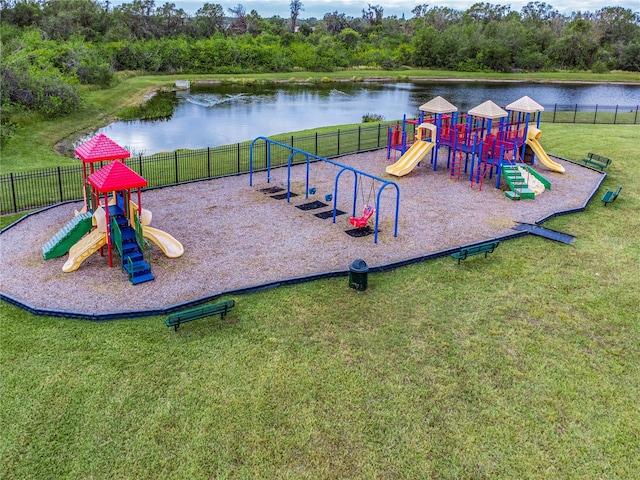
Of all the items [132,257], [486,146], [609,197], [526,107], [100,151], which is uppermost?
[526,107]

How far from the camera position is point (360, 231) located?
15.7m

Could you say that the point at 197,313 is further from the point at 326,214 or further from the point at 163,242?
the point at 326,214

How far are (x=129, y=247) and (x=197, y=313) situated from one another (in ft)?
11.8

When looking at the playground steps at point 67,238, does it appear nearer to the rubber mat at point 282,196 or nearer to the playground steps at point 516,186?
the rubber mat at point 282,196

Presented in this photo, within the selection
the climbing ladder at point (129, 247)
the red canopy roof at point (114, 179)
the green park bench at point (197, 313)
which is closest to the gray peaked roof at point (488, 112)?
the red canopy roof at point (114, 179)

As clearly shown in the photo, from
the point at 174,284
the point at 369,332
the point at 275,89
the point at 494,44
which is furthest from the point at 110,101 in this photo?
the point at 494,44

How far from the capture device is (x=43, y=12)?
252 feet

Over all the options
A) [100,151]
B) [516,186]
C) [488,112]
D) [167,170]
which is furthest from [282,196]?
[488,112]

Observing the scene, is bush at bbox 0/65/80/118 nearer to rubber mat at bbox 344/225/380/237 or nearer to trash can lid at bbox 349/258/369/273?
rubber mat at bbox 344/225/380/237

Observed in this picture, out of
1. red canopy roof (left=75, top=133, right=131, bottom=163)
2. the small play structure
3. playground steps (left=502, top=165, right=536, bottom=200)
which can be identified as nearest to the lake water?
red canopy roof (left=75, top=133, right=131, bottom=163)

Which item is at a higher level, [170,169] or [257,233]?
[170,169]

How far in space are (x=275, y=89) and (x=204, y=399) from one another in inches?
2276

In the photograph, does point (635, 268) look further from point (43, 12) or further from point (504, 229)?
point (43, 12)

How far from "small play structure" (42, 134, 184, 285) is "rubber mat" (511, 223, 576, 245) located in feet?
32.9
